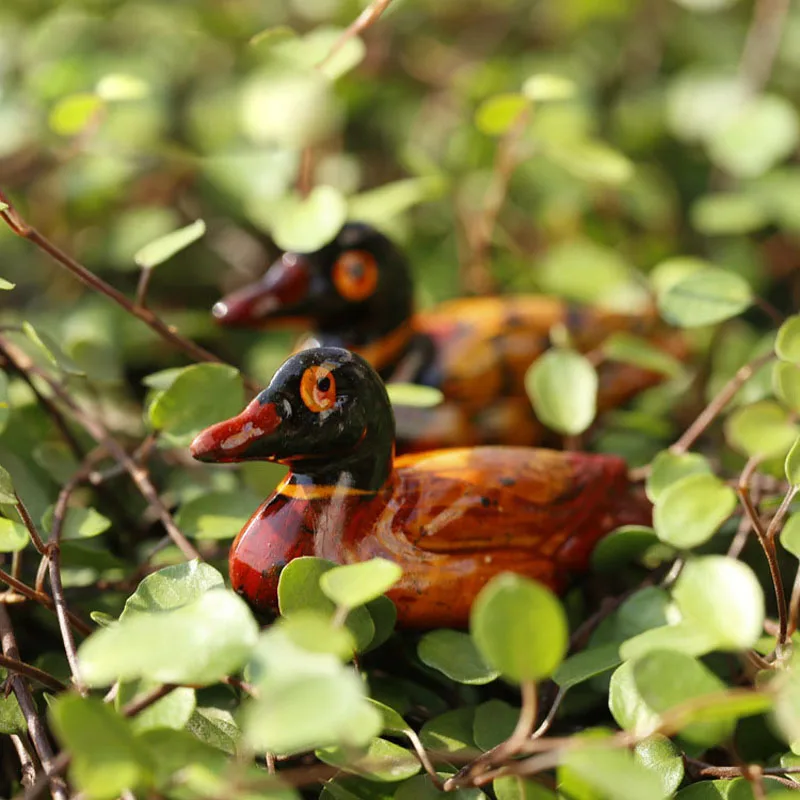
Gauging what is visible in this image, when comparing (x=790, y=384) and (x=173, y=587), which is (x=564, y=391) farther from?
(x=173, y=587)

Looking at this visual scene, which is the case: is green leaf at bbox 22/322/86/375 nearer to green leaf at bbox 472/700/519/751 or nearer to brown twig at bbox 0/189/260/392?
brown twig at bbox 0/189/260/392

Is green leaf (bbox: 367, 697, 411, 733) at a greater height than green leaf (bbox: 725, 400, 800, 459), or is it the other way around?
green leaf (bbox: 725, 400, 800, 459)

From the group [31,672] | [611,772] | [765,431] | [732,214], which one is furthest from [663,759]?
[732,214]

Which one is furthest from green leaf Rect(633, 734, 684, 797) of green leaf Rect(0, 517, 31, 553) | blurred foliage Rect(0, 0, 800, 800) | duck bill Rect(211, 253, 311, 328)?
duck bill Rect(211, 253, 311, 328)

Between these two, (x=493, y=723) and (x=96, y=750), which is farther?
(x=493, y=723)

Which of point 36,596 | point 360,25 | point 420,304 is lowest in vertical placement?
point 420,304

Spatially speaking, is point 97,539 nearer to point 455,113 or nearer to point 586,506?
point 586,506

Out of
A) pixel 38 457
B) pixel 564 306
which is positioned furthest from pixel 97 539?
pixel 564 306
